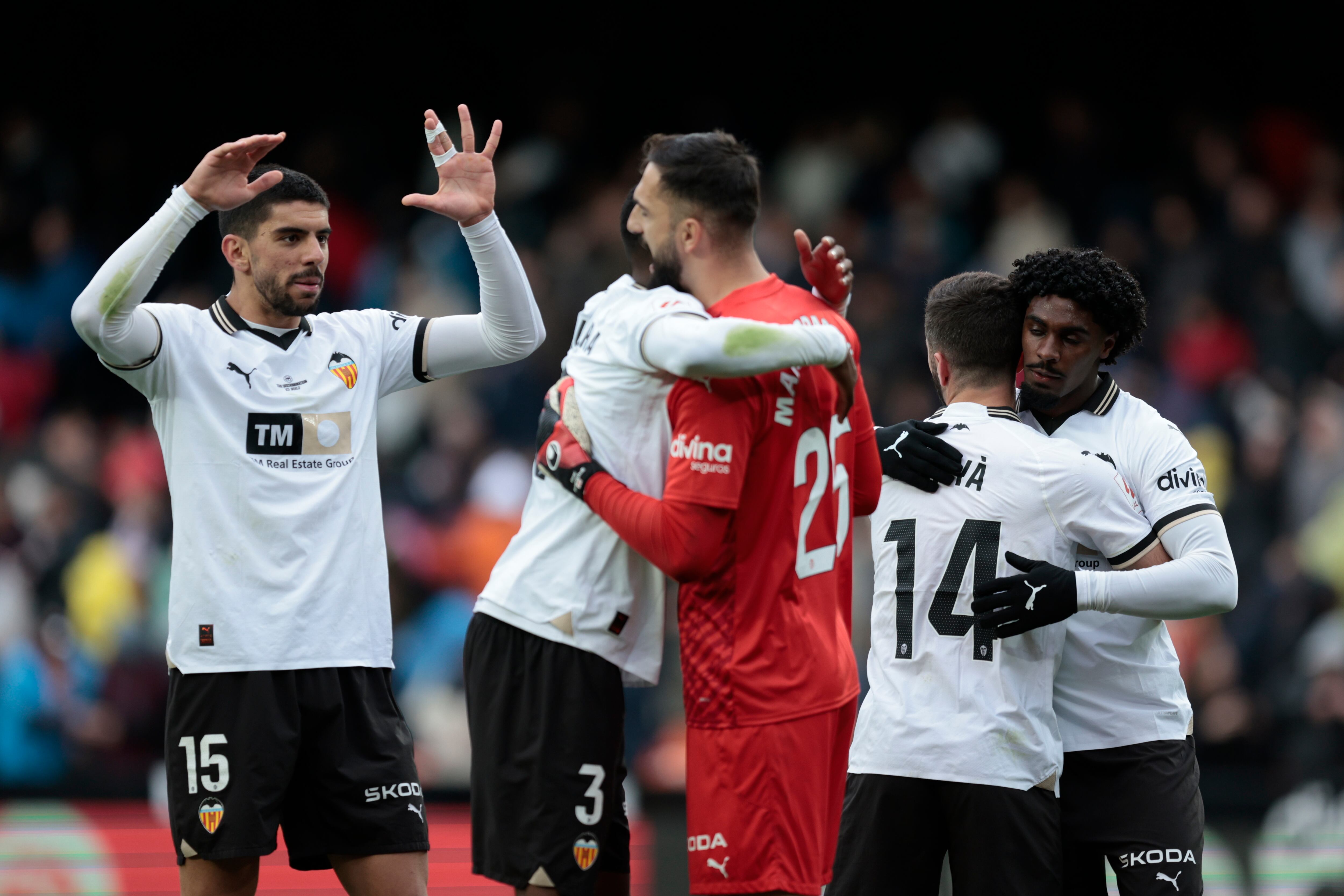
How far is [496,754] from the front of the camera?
13.5ft

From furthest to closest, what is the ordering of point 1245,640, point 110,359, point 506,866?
point 1245,640 → point 110,359 → point 506,866

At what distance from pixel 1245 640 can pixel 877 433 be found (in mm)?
6240

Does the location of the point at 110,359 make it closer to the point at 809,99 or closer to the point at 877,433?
the point at 877,433

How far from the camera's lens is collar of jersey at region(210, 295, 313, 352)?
4598 mm

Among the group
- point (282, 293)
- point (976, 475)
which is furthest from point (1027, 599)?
point (282, 293)

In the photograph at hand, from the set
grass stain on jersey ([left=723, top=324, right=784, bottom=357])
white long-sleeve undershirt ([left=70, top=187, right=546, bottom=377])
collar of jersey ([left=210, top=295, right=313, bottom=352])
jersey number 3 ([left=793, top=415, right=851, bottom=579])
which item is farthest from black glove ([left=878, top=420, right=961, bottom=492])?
collar of jersey ([left=210, top=295, right=313, bottom=352])

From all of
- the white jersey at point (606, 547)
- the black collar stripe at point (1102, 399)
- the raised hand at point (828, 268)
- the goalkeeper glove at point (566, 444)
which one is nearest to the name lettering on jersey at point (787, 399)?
the white jersey at point (606, 547)

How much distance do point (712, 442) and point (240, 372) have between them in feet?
5.19

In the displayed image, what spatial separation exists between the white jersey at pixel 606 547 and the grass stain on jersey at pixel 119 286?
1.29 m

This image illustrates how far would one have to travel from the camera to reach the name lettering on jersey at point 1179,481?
14.7ft

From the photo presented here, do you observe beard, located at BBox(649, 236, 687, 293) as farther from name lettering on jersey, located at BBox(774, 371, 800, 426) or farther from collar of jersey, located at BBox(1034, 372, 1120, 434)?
collar of jersey, located at BBox(1034, 372, 1120, 434)

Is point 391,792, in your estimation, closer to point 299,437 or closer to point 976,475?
point 299,437

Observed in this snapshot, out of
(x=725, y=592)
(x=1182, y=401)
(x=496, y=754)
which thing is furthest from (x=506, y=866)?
(x=1182, y=401)

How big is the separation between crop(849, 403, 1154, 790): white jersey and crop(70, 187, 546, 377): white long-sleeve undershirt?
1.41 m
